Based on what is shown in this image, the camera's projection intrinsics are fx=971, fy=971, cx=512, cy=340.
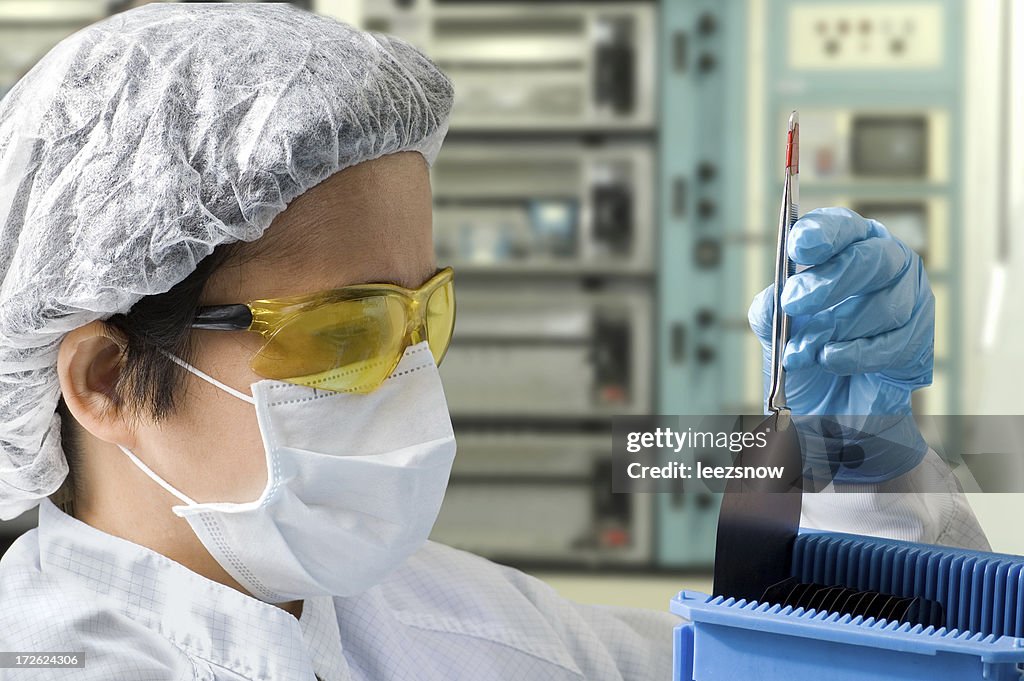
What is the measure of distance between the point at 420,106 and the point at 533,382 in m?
2.37

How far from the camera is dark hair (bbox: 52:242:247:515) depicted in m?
0.76

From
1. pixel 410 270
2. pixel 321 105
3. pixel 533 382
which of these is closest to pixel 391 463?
pixel 410 270

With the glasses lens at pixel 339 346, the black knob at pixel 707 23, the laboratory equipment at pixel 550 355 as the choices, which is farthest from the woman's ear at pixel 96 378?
the black knob at pixel 707 23

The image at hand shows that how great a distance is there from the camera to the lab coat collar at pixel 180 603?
760 mm

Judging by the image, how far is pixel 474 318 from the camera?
3.17 metres

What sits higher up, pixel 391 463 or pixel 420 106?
pixel 420 106

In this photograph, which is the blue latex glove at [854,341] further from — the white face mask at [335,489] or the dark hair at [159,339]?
the dark hair at [159,339]

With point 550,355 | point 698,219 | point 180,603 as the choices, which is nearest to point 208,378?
point 180,603

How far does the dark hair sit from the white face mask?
0.06ft

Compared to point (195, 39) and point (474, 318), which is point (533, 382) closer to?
point (474, 318)

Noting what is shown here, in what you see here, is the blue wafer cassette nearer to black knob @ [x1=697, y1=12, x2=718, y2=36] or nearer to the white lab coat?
the white lab coat

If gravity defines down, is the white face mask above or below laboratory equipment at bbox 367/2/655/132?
below

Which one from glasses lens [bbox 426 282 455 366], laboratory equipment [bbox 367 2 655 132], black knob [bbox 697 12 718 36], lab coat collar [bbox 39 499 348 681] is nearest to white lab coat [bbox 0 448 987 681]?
lab coat collar [bbox 39 499 348 681]

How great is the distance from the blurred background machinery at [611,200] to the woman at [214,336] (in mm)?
2311
